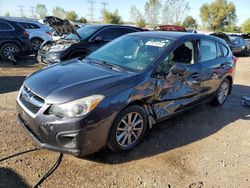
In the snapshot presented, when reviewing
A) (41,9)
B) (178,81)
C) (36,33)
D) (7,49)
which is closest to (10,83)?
(7,49)

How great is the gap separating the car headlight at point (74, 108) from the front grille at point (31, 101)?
0.72 ft

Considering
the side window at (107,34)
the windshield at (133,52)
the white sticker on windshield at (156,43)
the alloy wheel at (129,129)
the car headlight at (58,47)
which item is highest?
the white sticker on windshield at (156,43)

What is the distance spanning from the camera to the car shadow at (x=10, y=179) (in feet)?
9.77

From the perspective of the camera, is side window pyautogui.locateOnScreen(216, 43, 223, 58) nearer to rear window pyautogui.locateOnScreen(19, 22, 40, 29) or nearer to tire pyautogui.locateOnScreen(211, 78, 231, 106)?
tire pyautogui.locateOnScreen(211, 78, 231, 106)

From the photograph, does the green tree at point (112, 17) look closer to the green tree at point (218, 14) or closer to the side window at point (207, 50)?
the green tree at point (218, 14)

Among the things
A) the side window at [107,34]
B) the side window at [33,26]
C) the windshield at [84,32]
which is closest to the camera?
the windshield at [84,32]

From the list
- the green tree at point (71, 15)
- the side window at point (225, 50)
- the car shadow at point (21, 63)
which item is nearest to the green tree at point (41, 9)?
the green tree at point (71, 15)

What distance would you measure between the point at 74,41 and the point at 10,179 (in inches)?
231

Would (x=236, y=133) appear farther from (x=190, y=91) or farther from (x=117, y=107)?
(x=117, y=107)

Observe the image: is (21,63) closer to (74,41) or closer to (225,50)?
(74,41)

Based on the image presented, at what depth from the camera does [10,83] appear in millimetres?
7223

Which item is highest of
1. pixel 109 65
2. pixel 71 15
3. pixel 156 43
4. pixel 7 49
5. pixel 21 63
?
pixel 156 43

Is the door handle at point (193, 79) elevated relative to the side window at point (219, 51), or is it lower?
lower

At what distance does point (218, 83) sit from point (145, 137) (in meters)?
2.32
